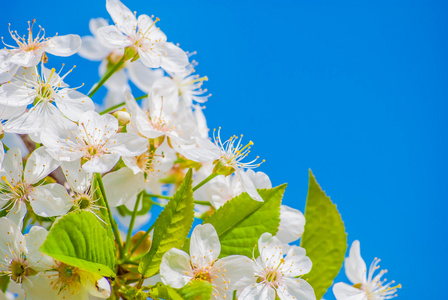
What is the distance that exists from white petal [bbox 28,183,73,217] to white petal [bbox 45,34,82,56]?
192mm

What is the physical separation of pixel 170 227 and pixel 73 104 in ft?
0.68

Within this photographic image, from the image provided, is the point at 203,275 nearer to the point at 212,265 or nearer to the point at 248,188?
the point at 212,265

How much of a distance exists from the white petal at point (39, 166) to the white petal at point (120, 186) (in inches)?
2.9

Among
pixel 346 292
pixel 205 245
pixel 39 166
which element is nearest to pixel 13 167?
pixel 39 166

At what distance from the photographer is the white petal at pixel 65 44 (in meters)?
0.69

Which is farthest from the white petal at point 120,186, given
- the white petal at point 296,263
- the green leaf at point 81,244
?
the white petal at point 296,263

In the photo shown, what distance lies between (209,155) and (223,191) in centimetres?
10

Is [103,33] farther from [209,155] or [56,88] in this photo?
[209,155]

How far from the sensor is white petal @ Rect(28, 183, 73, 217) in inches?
23.2

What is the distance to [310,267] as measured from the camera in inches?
25.1

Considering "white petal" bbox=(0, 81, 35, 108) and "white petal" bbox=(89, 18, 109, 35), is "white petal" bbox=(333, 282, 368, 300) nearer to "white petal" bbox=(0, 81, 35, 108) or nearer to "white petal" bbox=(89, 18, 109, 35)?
"white petal" bbox=(0, 81, 35, 108)

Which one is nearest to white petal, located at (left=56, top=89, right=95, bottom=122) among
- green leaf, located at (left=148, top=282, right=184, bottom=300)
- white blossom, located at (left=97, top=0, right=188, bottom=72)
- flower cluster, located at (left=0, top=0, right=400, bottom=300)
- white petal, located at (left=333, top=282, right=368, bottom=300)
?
flower cluster, located at (left=0, top=0, right=400, bottom=300)

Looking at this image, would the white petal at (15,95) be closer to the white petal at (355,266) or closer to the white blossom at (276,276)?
the white blossom at (276,276)

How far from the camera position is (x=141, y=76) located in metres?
0.91
